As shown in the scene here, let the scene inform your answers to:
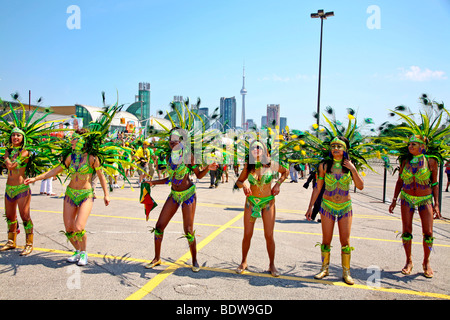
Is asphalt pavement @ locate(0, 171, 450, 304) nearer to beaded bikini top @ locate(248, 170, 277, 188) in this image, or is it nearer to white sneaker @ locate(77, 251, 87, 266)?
white sneaker @ locate(77, 251, 87, 266)

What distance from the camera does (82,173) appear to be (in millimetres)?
4863

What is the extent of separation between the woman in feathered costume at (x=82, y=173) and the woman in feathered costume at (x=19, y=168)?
451 millimetres

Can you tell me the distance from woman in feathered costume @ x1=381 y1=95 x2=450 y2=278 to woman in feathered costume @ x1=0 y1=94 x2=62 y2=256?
5646mm

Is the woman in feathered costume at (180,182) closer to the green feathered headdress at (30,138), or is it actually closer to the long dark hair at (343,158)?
the long dark hair at (343,158)

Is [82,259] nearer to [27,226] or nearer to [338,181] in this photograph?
[27,226]

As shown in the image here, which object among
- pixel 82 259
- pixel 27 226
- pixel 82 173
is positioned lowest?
pixel 82 259

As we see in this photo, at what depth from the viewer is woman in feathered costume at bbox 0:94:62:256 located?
520 centimetres

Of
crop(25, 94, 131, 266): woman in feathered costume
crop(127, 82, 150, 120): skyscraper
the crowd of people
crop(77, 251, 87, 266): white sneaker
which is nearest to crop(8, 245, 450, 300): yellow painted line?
the crowd of people

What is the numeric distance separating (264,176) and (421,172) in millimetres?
2284

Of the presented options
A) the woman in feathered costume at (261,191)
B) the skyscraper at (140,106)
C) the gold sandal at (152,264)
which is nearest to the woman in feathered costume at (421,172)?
the woman in feathered costume at (261,191)

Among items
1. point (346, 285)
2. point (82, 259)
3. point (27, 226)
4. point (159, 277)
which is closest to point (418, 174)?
point (346, 285)

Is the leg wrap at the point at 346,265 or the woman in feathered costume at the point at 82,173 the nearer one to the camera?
the leg wrap at the point at 346,265

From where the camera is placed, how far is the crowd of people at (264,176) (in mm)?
4512

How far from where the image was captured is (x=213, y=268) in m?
4.80
